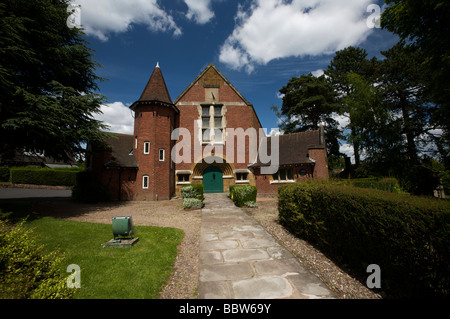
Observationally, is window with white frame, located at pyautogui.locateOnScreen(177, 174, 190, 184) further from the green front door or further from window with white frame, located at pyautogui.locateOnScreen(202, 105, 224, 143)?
window with white frame, located at pyautogui.locateOnScreen(202, 105, 224, 143)

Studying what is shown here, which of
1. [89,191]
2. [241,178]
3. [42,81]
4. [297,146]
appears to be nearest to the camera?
[42,81]

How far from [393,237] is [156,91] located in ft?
61.6

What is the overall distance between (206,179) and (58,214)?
11771 millimetres

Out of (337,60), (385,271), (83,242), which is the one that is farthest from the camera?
(337,60)

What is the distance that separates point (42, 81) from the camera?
1095cm

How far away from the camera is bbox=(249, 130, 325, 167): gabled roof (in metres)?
17.9

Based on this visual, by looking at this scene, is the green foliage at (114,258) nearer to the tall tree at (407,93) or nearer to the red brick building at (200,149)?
Answer: the red brick building at (200,149)

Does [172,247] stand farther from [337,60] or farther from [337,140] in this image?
[337,60]

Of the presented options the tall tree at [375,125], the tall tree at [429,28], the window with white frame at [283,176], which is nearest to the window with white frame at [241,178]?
the window with white frame at [283,176]

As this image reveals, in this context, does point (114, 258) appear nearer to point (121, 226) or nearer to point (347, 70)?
point (121, 226)

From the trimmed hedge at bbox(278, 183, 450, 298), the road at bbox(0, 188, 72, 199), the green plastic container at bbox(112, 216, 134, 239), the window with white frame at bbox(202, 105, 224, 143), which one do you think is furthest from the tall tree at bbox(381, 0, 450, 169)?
the road at bbox(0, 188, 72, 199)

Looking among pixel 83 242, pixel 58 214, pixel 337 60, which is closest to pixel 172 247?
pixel 83 242

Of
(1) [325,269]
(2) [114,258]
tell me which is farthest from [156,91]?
(1) [325,269]

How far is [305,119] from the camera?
32250 mm
